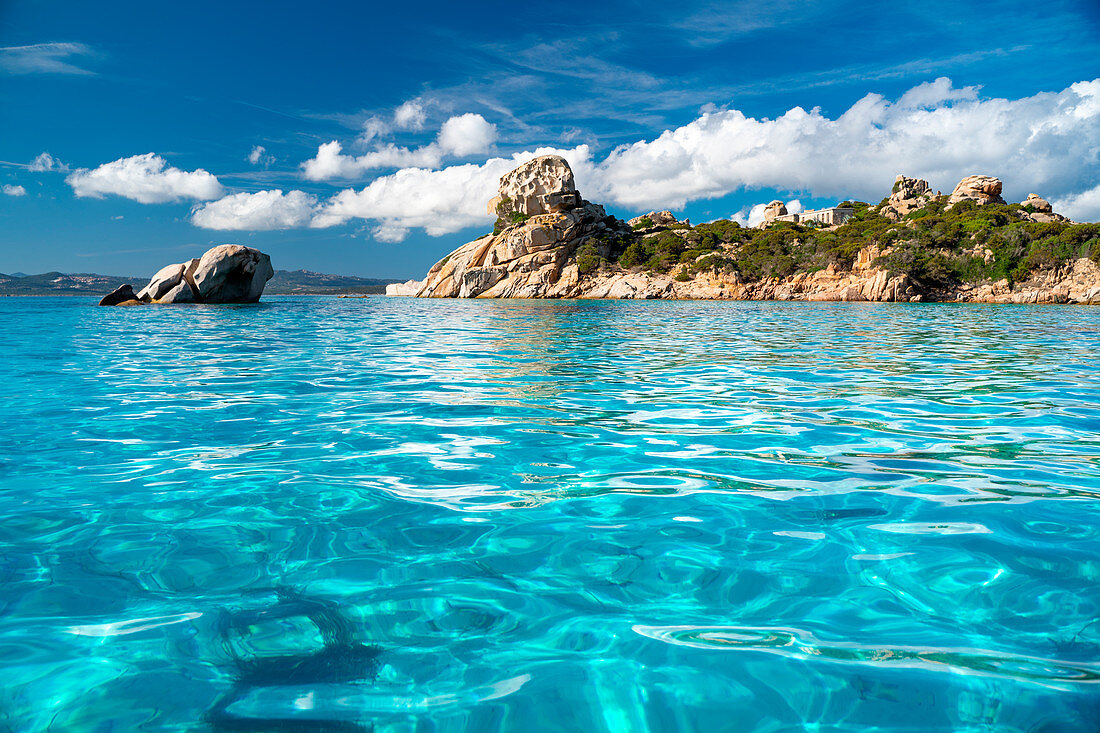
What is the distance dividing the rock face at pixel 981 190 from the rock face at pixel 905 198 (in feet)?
17.1

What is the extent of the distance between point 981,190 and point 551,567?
9995 centimetres

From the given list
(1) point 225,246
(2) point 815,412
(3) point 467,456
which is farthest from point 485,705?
(1) point 225,246

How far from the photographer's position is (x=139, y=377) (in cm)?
860

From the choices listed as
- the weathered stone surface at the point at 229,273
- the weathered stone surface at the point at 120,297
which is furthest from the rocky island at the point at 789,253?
the weathered stone surface at the point at 120,297

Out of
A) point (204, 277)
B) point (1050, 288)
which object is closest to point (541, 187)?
point (204, 277)

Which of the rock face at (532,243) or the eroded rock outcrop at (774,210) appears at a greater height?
the eroded rock outcrop at (774,210)

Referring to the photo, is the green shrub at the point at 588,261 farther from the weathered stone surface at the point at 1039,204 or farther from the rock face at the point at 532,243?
the weathered stone surface at the point at 1039,204

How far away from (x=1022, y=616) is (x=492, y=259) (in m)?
78.7

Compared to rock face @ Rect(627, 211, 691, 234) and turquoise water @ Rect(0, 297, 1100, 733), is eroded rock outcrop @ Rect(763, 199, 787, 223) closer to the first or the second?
rock face @ Rect(627, 211, 691, 234)

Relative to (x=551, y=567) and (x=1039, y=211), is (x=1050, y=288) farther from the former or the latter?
(x=551, y=567)

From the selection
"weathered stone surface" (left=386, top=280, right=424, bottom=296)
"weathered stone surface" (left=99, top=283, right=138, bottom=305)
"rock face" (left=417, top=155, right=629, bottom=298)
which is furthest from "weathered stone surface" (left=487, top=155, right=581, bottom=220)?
"weathered stone surface" (left=99, top=283, right=138, bottom=305)

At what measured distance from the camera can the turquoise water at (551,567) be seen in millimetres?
1896

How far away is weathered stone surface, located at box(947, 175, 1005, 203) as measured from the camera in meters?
79.0

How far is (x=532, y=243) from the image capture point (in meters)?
78.0
